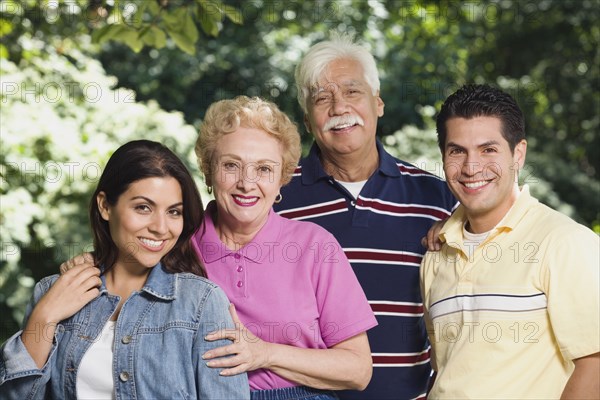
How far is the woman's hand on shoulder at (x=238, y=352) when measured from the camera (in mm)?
2498

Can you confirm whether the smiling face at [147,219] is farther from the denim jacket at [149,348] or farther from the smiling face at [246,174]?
the smiling face at [246,174]

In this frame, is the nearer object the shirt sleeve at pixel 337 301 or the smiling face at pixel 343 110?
the shirt sleeve at pixel 337 301

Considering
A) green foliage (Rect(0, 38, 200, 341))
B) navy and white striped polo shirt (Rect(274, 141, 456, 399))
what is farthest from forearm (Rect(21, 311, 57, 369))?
green foliage (Rect(0, 38, 200, 341))

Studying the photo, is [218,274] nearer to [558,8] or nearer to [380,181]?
[380,181]

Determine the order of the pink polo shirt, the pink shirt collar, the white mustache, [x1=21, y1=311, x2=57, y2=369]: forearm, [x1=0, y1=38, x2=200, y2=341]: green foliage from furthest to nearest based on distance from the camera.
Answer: [x1=0, y1=38, x2=200, y2=341]: green foliage < the white mustache < the pink shirt collar < the pink polo shirt < [x1=21, y1=311, x2=57, y2=369]: forearm

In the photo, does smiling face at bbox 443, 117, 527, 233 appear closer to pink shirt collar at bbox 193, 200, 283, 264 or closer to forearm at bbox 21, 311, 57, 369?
pink shirt collar at bbox 193, 200, 283, 264

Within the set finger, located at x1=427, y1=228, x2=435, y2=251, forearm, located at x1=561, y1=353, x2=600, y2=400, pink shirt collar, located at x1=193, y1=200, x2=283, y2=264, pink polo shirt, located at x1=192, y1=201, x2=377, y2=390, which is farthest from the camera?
finger, located at x1=427, y1=228, x2=435, y2=251

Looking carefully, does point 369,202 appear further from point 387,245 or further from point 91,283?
point 91,283

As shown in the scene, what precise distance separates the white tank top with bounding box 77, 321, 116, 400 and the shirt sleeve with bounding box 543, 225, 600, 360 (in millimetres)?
1315

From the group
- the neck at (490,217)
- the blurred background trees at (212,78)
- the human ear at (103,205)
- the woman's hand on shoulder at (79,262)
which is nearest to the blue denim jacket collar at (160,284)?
the woman's hand on shoulder at (79,262)

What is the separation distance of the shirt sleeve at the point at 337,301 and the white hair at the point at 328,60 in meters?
1.04

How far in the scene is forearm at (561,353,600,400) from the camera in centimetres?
245

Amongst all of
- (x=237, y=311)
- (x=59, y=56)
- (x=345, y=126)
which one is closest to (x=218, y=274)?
(x=237, y=311)

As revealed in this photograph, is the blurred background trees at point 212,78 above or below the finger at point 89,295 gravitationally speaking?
above
